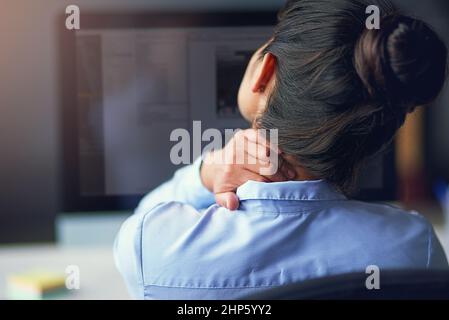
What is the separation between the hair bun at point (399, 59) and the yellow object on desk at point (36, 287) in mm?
564

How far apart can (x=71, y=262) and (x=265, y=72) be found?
1.75 ft

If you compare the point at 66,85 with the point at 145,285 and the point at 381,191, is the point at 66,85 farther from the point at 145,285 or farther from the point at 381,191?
the point at 381,191

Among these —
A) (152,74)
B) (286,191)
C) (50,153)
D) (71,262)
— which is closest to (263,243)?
(286,191)

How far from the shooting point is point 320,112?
648mm

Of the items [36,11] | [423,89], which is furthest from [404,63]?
[36,11]

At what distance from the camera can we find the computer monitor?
91 centimetres

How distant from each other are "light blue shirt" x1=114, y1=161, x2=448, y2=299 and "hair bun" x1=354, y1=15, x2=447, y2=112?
0.15 m

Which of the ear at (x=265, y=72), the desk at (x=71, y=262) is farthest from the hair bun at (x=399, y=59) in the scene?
the desk at (x=71, y=262)

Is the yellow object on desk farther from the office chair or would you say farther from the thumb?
the office chair

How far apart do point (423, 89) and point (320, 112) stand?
0.34ft

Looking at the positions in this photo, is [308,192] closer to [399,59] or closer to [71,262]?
[399,59]

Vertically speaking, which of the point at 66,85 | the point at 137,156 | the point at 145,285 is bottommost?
the point at 145,285

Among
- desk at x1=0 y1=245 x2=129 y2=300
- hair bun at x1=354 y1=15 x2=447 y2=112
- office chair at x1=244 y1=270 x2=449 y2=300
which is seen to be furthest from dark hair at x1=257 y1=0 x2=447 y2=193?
desk at x1=0 y1=245 x2=129 y2=300

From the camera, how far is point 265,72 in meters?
0.71
